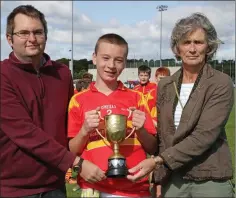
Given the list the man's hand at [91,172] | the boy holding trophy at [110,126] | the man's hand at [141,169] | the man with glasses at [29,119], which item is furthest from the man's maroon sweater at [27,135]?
the man's hand at [141,169]

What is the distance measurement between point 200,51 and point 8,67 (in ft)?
4.47

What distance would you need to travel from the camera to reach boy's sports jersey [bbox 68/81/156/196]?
3158mm

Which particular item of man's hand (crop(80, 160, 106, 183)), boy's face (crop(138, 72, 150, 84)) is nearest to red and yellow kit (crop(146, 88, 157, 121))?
man's hand (crop(80, 160, 106, 183))

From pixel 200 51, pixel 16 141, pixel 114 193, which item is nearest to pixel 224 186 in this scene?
pixel 114 193

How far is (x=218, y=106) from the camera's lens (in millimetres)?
3135

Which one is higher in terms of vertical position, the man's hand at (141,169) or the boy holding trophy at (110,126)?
the boy holding trophy at (110,126)

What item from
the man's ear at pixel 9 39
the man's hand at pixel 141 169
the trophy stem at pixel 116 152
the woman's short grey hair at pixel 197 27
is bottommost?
the man's hand at pixel 141 169

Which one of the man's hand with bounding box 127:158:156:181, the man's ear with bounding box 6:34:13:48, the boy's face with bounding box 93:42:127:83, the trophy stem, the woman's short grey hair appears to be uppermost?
the woman's short grey hair

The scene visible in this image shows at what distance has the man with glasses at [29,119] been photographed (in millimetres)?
2801

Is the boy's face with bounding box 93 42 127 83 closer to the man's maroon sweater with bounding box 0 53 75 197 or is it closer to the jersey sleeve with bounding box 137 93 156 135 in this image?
the jersey sleeve with bounding box 137 93 156 135

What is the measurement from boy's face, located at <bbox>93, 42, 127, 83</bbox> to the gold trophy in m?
0.35

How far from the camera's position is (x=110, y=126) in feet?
9.78

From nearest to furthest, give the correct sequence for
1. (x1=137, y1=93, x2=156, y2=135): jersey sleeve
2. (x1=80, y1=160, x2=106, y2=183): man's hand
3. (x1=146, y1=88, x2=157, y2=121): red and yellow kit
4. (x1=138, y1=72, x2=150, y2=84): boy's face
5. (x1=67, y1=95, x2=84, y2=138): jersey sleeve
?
1. (x1=80, y1=160, x2=106, y2=183): man's hand
2. (x1=67, y1=95, x2=84, y2=138): jersey sleeve
3. (x1=137, y1=93, x2=156, y2=135): jersey sleeve
4. (x1=146, y1=88, x2=157, y2=121): red and yellow kit
5. (x1=138, y1=72, x2=150, y2=84): boy's face

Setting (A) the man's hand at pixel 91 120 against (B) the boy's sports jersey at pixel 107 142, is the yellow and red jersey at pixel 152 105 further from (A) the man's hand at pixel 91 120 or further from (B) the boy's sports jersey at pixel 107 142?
(A) the man's hand at pixel 91 120
